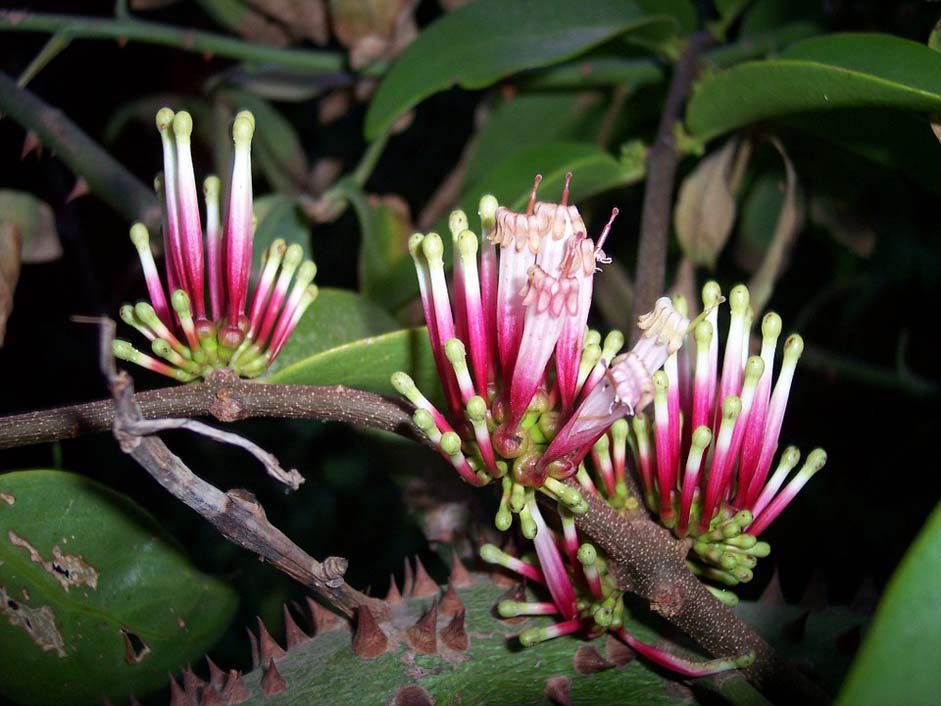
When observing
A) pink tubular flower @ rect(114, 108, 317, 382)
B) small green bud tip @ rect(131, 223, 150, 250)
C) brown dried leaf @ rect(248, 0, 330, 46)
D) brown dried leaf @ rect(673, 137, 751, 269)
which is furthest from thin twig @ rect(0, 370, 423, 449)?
brown dried leaf @ rect(248, 0, 330, 46)

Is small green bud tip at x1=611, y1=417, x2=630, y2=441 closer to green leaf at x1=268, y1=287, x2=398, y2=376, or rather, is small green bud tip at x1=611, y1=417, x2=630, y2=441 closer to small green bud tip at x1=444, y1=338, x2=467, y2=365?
small green bud tip at x1=444, y1=338, x2=467, y2=365

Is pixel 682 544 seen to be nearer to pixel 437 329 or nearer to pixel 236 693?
pixel 437 329

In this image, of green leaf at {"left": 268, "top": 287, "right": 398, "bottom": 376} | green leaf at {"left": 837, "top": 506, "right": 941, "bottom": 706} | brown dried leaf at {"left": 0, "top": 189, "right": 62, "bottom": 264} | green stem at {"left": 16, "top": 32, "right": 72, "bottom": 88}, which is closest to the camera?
green leaf at {"left": 837, "top": 506, "right": 941, "bottom": 706}

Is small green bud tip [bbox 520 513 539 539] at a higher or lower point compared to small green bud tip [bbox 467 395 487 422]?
lower

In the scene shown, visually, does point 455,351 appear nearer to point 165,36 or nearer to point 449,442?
point 449,442

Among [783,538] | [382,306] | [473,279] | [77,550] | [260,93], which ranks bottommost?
[783,538]

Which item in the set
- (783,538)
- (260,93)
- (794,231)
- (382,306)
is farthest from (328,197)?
(783,538)

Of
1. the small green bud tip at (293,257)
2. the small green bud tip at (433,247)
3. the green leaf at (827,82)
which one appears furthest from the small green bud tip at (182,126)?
the green leaf at (827,82)
